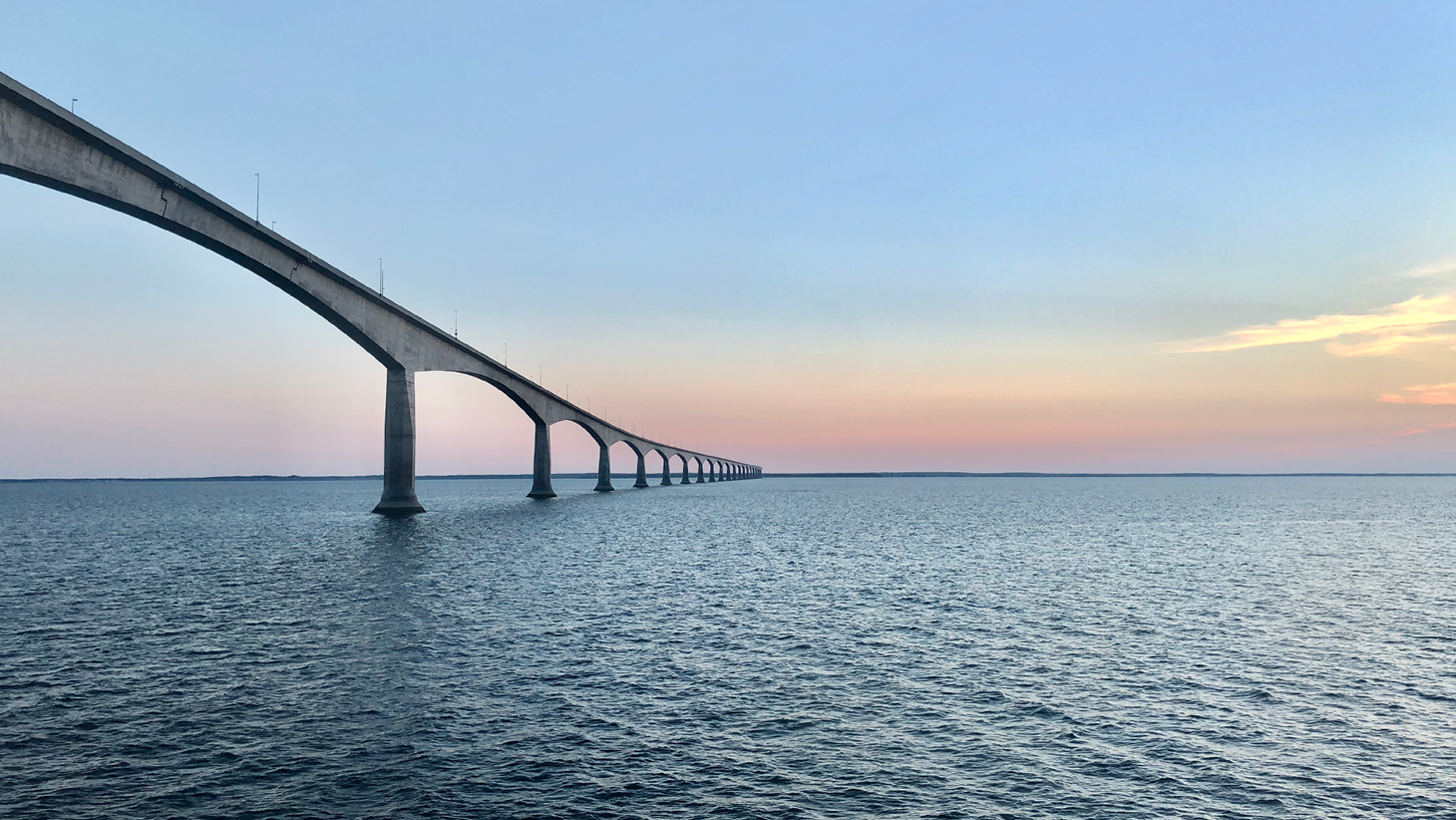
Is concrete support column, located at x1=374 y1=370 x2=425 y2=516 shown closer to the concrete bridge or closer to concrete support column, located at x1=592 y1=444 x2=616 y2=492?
the concrete bridge

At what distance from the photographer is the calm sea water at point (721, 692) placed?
37.3 feet

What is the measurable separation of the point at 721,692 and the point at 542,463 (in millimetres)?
95822

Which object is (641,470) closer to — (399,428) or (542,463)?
(542,463)

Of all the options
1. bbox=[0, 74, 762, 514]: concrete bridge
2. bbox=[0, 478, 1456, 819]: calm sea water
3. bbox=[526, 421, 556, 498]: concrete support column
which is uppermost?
bbox=[0, 74, 762, 514]: concrete bridge

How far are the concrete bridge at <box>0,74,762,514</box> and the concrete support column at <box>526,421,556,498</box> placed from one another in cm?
834

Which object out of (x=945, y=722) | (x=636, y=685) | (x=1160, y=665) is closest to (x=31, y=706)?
(x=636, y=685)

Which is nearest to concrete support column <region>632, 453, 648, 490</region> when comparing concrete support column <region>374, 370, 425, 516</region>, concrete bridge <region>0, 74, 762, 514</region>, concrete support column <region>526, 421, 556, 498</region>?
concrete support column <region>526, 421, 556, 498</region>

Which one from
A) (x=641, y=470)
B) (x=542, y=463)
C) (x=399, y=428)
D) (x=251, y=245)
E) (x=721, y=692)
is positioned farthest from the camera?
(x=641, y=470)

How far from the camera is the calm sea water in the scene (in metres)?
11.4

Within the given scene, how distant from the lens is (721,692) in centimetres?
1631

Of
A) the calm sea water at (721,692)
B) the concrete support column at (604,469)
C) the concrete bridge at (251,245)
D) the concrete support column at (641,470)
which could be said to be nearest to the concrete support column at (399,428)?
the concrete bridge at (251,245)

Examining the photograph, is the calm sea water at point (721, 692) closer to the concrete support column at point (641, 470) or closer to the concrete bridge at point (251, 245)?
the concrete bridge at point (251, 245)

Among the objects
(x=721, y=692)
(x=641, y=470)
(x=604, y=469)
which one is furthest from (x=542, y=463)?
(x=721, y=692)

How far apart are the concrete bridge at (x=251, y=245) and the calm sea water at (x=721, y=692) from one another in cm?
1344
